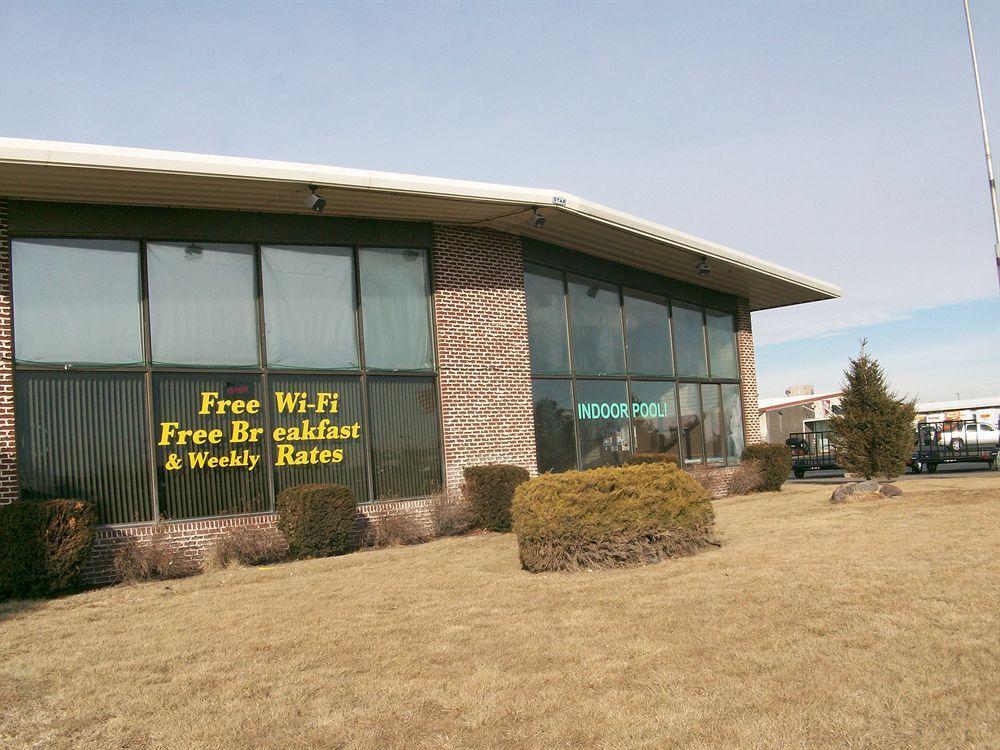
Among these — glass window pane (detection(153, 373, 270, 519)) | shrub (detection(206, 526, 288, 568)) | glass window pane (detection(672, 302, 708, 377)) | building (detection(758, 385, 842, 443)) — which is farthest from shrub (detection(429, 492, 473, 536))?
building (detection(758, 385, 842, 443))

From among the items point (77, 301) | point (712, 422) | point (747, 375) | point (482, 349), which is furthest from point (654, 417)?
point (77, 301)

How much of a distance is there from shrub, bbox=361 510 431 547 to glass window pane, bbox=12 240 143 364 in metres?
4.16

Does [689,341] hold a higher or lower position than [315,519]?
higher

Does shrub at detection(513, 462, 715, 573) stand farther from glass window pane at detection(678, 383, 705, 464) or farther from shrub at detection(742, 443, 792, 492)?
shrub at detection(742, 443, 792, 492)

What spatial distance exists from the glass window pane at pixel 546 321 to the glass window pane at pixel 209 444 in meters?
5.59

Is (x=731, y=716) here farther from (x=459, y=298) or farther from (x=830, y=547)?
(x=459, y=298)

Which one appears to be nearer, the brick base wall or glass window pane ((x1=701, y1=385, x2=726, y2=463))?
the brick base wall

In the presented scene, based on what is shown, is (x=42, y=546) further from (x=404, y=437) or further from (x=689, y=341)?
(x=689, y=341)

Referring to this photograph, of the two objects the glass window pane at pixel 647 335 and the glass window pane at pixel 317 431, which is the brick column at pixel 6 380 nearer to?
the glass window pane at pixel 317 431

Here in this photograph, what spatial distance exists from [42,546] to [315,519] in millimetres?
3475

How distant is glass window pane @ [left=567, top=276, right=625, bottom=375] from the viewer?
18484 millimetres

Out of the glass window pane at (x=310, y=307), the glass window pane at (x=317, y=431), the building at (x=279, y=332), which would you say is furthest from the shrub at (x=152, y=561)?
the glass window pane at (x=310, y=307)

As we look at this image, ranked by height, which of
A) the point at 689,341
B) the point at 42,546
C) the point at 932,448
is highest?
the point at 689,341

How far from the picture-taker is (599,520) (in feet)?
33.2
